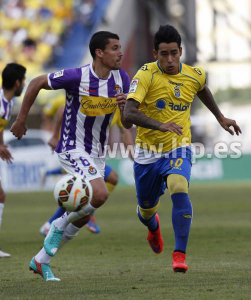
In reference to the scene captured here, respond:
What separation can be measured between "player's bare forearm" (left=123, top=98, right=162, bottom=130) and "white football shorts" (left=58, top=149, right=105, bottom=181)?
56 centimetres

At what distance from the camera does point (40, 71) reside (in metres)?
30.7

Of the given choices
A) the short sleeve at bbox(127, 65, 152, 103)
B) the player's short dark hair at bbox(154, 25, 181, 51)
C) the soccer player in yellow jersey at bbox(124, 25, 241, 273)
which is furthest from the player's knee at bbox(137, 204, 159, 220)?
the player's short dark hair at bbox(154, 25, 181, 51)

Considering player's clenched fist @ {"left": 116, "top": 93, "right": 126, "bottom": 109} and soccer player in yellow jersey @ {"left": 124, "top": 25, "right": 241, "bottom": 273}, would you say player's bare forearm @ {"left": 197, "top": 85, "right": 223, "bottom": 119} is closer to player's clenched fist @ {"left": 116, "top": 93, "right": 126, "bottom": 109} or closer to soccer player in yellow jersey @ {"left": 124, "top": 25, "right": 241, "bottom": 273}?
soccer player in yellow jersey @ {"left": 124, "top": 25, "right": 241, "bottom": 273}

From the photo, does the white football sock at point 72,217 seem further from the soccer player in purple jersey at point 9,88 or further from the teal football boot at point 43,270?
the soccer player in purple jersey at point 9,88

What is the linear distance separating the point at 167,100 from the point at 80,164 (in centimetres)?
112

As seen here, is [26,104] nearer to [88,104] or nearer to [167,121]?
[88,104]

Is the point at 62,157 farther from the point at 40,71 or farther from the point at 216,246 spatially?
the point at 40,71

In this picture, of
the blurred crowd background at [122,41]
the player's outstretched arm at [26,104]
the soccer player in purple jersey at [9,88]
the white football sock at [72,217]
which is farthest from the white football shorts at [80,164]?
the blurred crowd background at [122,41]

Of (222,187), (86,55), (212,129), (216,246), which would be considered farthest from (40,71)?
(216,246)

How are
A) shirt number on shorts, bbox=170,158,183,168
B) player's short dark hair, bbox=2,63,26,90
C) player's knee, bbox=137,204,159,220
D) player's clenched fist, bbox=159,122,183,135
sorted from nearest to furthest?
player's clenched fist, bbox=159,122,183,135, shirt number on shorts, bbox=170,158,183,168, player's knee, bbox=137,204,159,220, player's short dark hair, bbox=2,63,26,90

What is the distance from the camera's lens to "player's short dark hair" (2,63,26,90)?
9.56m

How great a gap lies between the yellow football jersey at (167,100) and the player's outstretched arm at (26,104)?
973mm

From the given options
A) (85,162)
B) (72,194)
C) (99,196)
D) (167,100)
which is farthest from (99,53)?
(72,194)

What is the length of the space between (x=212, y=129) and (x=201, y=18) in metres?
14.2
